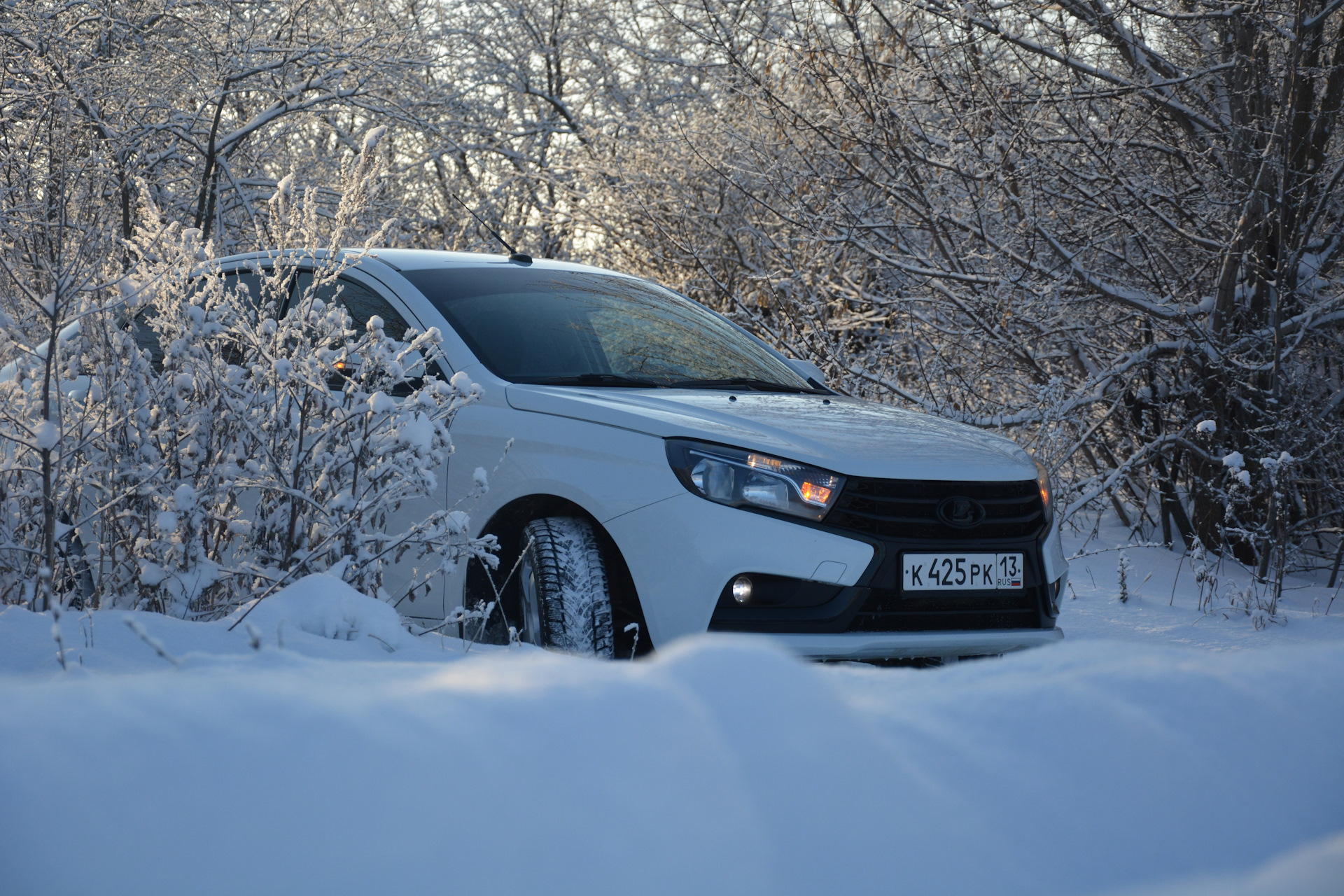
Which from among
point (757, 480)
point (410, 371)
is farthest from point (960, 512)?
point (410, 371)

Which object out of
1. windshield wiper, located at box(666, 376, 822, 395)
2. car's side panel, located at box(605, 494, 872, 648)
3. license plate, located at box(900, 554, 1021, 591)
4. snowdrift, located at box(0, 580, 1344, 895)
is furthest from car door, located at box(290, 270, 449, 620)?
snowdrift, located at box(0, 580, 1344, 895)

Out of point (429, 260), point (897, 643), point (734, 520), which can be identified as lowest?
point (897, 643)

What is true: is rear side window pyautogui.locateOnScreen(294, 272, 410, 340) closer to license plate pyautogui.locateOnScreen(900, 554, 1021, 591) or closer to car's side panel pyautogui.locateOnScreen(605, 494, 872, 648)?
car's side panel pyautogui.locateOnScreen(605, 494, 872, 648)

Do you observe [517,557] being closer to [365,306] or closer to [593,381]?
[593,381]

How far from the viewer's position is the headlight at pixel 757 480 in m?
3.21

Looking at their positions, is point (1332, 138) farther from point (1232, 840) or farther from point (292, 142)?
point (292, 142)

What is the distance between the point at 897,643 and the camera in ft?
10.5

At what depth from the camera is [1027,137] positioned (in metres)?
6.46

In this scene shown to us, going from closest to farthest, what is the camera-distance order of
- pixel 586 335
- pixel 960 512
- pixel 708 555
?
pixel 708 555, pixel 960 512, pixel 586 335

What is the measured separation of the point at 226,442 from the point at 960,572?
214 cm

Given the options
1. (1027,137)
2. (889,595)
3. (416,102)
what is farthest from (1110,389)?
(416,102)

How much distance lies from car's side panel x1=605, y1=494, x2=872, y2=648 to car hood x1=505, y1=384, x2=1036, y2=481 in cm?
22

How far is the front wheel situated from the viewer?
10.7 ft

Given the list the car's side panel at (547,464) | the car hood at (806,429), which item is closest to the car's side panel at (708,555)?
the car's side panel at (547,464)
